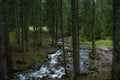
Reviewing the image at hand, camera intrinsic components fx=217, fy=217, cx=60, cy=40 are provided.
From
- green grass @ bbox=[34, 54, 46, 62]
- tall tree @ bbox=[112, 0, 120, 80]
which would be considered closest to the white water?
green grass @ bbox=[34, 54, 46, 62]

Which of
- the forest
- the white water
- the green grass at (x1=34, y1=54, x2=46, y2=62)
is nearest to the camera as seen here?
the forest

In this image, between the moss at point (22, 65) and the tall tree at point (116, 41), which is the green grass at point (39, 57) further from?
the tall tree at point (116, 41)

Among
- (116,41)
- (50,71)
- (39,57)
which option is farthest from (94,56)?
(116,41)

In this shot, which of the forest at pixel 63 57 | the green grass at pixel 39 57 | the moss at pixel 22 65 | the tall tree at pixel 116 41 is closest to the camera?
the tall tree at pixel 116 41

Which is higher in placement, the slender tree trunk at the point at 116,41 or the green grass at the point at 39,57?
the slender tree trunk at the point at 116,41

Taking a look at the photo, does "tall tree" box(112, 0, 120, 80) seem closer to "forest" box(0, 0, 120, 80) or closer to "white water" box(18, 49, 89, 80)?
"forest" box(0, 0, 120, 80)

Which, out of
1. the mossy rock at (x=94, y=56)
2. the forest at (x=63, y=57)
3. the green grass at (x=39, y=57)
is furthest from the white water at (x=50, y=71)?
the mossy rock at (x=94, y=56)

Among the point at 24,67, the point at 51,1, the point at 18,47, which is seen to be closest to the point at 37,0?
the point at 51,1

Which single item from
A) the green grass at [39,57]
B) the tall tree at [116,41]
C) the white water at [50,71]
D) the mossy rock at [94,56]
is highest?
the tall tree at [116,41]

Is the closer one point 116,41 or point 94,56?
point 116,41

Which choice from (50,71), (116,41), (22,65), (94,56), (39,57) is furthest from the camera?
(94,56)

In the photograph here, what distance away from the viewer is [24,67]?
21281 mm

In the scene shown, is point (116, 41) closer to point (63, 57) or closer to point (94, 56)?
point (63, 57)

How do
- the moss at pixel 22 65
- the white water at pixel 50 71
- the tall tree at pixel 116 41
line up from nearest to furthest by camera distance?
the tall tree at pixel 116 41 → the white water at pixel 50 71 → the moss at pixel 22 65
